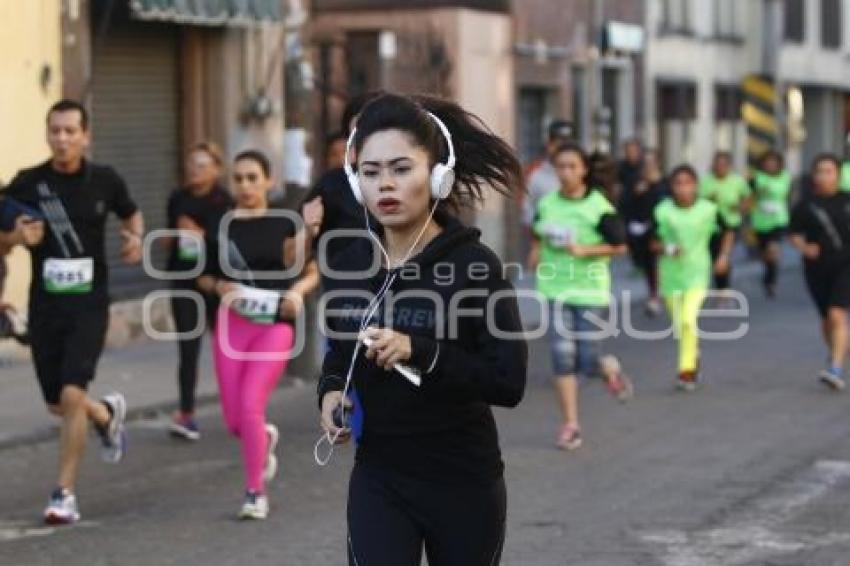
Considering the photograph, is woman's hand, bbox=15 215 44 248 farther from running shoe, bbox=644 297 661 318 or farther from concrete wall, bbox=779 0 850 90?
concrete wall, bbox=779 0 850 90

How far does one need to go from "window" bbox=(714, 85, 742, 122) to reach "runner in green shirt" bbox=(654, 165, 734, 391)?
23315 mm

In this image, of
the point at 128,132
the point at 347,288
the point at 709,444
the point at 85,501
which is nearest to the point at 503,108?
the point at 128,132

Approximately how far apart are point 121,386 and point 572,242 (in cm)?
434

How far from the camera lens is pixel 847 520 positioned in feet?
30.0

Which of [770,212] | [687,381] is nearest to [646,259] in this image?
[770,212]

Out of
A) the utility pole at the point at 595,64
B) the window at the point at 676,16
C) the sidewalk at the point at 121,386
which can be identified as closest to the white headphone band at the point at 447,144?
the sidewalk at the point at 121,386

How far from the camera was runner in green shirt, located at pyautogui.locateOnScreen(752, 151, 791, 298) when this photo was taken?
24.1 meters

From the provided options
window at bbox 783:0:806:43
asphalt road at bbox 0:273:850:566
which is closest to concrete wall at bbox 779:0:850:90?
window at bbox 783:0:806:43

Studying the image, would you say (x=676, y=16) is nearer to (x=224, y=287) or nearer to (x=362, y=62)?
(x=362, y=62)

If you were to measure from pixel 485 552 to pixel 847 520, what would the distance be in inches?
166

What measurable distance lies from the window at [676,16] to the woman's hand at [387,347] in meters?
30.5

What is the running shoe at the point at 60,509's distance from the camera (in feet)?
30.2

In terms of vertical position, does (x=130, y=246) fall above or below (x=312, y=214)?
below

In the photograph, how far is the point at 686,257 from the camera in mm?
14812
